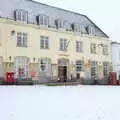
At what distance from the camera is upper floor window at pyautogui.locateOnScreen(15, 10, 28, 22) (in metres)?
36.4

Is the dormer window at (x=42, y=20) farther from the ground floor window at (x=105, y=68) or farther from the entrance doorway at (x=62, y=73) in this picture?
the ground floor window at (x=105, y=68)

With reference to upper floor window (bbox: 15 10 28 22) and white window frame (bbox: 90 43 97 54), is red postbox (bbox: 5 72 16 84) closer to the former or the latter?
upper floor window (bbox: 15 10 28 22)

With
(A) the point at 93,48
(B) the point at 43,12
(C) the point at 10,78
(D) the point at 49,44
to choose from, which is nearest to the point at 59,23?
(B) the point at 43,12

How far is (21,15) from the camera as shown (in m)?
36.8

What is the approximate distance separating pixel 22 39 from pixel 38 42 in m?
2.28

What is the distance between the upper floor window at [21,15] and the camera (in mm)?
36438

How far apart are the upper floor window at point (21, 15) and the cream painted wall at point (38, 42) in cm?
88

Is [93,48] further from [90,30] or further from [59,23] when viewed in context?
[59,23]

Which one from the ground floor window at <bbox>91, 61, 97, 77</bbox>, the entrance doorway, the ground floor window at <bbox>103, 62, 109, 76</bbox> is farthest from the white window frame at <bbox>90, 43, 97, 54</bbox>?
the entrance doorway

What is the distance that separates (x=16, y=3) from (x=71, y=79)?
10933mm

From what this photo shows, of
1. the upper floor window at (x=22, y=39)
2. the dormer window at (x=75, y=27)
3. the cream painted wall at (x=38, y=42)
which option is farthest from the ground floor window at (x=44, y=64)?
the dormer window at (x=75, y=27)

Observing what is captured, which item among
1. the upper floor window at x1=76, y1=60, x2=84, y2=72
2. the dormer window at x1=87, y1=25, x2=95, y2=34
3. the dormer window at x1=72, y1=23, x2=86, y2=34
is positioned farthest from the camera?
the dormer window at x1=87, y1=25, x2=95, y2=34
